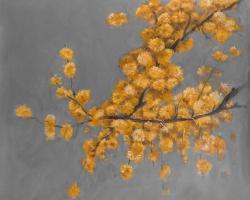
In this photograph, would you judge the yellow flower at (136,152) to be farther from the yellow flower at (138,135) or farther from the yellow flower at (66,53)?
the yellow flower at (66,53)

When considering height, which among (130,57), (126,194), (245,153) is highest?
(130,57)

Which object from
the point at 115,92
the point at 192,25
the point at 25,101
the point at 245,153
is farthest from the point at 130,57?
the point at 245,153

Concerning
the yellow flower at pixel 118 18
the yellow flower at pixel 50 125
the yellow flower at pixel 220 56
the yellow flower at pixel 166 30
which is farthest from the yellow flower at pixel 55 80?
the yellow flower at pixel 220 56

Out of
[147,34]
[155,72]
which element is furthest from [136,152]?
[147,34]

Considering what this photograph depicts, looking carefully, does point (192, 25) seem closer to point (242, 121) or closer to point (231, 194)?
point (242, 121)

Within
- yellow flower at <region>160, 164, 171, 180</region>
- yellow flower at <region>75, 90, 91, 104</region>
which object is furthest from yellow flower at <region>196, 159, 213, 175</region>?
yellow flower at <region>75, 90, 91, 104</region>

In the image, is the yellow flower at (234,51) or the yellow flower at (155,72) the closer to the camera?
the yellow flower at (155,72)
